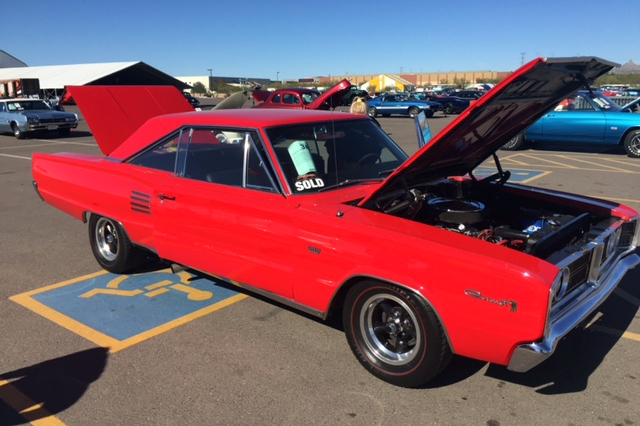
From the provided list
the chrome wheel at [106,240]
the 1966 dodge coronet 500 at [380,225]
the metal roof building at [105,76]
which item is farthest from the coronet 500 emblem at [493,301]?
the metal roof building at [105,76]

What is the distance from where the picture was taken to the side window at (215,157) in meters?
3.84

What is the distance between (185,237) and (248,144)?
2.90 feet

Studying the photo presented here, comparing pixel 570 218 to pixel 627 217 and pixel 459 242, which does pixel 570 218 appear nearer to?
pixel 627 217

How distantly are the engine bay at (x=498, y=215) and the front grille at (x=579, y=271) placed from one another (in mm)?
104

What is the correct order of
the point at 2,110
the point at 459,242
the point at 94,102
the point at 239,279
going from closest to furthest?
the point at 459,242, the point at 239,279, the point at 94,102, the point at 2,110

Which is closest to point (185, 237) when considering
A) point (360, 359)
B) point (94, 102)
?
point (360, 359)

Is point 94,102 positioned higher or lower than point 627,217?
higher

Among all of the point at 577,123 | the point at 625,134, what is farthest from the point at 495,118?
the point at 625,134

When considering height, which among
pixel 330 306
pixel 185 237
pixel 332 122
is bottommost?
pixel 330 306

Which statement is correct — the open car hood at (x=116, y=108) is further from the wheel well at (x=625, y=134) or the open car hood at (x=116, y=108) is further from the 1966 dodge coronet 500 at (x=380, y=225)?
the wheel well at (x=625, y=134)

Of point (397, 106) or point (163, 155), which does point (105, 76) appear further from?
point (163, 155)

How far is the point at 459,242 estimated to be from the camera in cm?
285

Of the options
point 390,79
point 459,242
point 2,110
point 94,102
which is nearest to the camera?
point 459,242

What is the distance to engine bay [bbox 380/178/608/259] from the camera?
326cm
